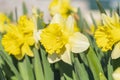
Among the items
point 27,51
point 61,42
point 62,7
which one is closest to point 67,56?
point 61,42

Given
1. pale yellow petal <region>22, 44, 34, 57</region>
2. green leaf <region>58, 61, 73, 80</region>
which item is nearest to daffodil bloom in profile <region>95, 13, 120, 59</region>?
green leaf <region>58, 61, 73, 80</region>

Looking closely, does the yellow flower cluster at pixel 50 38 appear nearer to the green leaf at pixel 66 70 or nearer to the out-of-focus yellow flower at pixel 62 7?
the green leaf at pixel 66 70

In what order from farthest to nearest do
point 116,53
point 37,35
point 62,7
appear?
point 62,7 → point 37,35 → point 116,53

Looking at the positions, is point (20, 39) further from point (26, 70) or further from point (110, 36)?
point (110, 36)

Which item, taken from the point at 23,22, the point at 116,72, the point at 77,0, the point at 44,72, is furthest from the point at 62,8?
the point at 77,0

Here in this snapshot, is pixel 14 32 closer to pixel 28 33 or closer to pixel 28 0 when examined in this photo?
pixel 28 33

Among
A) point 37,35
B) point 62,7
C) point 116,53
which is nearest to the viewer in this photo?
point 116,53
